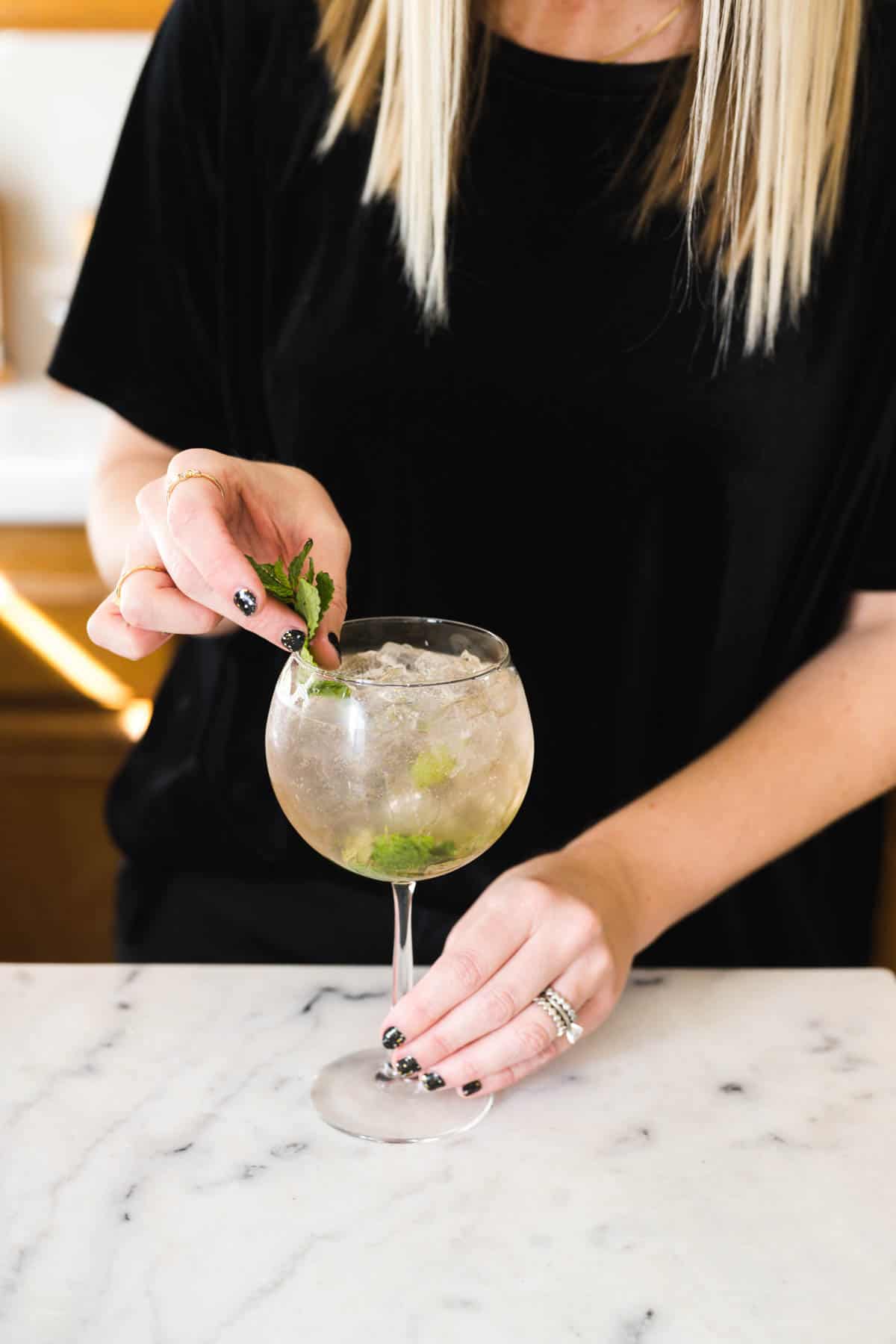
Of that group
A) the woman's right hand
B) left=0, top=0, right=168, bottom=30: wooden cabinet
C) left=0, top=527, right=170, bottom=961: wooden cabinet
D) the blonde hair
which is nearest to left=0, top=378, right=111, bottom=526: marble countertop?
left=0, top=527, right=170, bottom=961: wooden cabinet

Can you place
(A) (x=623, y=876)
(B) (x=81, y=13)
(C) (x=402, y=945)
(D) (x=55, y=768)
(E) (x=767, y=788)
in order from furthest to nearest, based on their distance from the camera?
1. (B) (x=81, y=13)
2. (D) (x=55, y=768)
3. (E) (x=767, y=788)
4. (A) (x=623, y=876)
5. (C) (x=402, y=945)

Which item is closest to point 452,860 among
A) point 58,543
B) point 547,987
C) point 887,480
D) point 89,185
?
point 547,987

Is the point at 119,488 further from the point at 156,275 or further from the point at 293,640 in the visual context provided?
the point at 293,640

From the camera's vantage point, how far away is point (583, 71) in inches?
46.3

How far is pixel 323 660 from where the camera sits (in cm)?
79

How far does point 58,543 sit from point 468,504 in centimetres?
110

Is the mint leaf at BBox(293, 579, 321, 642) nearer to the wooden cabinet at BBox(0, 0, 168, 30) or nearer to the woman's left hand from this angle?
the woman's left hand

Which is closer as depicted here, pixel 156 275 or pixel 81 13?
pixel 156 275

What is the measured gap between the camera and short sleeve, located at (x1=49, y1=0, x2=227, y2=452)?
1233 millimetres

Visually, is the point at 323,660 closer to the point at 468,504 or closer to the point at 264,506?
the point at 264,506

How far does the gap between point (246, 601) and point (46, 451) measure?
1718mm

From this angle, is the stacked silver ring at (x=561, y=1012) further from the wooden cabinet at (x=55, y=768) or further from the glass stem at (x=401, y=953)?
the wooden cabinet at (x=55, y=768)

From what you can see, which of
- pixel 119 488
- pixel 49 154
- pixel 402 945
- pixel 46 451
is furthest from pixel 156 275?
pixel 49 154

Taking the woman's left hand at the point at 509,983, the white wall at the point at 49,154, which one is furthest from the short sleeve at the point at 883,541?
the white wall at the point at 49,154
